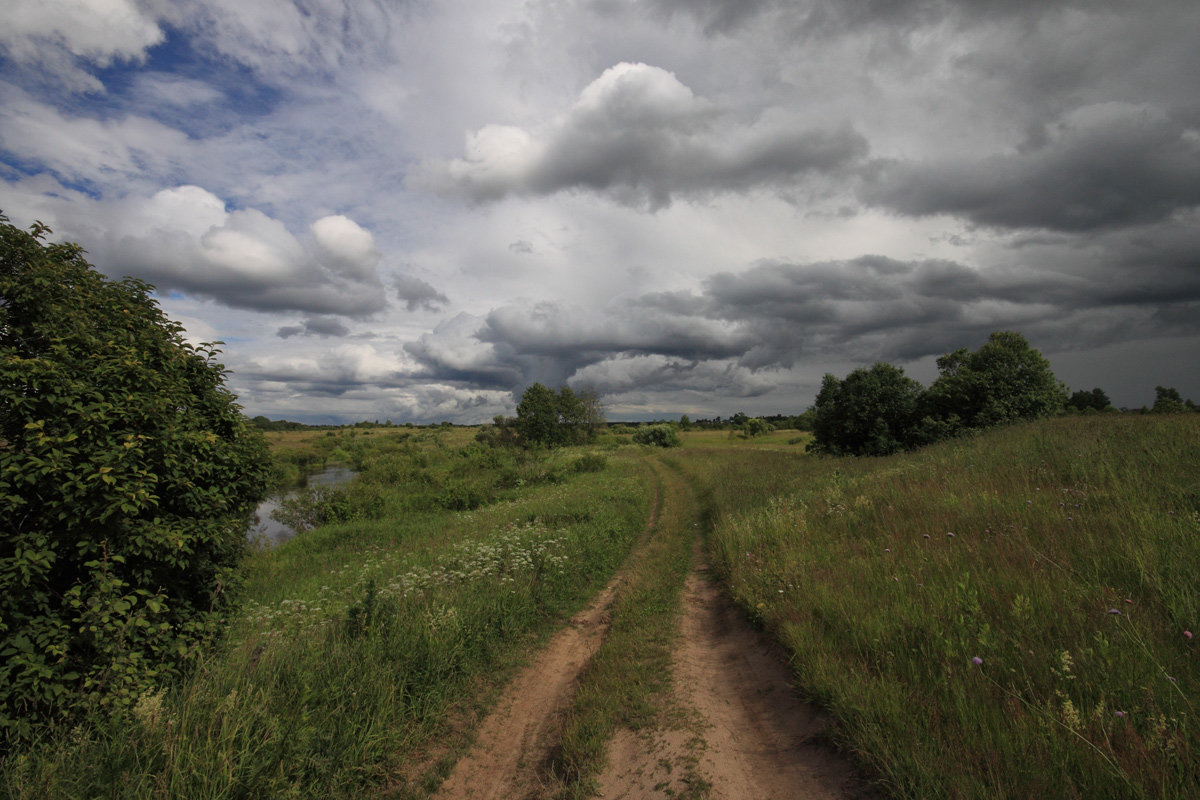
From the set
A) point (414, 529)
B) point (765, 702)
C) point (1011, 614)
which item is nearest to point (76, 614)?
point (765, 702)

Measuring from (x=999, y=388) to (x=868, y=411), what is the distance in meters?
6.90

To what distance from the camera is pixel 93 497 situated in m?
4.34

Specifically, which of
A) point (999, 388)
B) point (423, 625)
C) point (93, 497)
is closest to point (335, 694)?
point (423, 625)

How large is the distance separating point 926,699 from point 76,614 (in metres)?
→ 7.75

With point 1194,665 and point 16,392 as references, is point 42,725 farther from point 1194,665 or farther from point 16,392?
point 1194,665

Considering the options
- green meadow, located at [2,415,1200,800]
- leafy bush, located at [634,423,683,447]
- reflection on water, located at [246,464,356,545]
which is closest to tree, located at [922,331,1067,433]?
green meadow, located at [2,415,1200,800]

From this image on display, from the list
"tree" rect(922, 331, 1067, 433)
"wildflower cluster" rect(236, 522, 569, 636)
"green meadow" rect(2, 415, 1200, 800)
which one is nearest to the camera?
"green meadow" rect(2, 415, 1200, 800)

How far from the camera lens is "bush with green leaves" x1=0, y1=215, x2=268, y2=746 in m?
4.08

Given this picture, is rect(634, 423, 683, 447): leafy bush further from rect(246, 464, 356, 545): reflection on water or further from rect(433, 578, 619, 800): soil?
rect(433, 578, 619, 800): soil

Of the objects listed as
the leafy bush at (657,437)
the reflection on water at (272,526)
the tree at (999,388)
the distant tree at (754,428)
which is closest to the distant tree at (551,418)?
the leafy bush at (657,437)

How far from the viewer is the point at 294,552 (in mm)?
17453

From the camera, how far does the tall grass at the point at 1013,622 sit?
9.80 ft

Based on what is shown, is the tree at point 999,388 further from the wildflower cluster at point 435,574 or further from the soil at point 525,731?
the soil at point 525,731

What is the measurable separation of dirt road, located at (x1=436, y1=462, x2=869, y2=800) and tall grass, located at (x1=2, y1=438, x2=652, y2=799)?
1.68 feet
